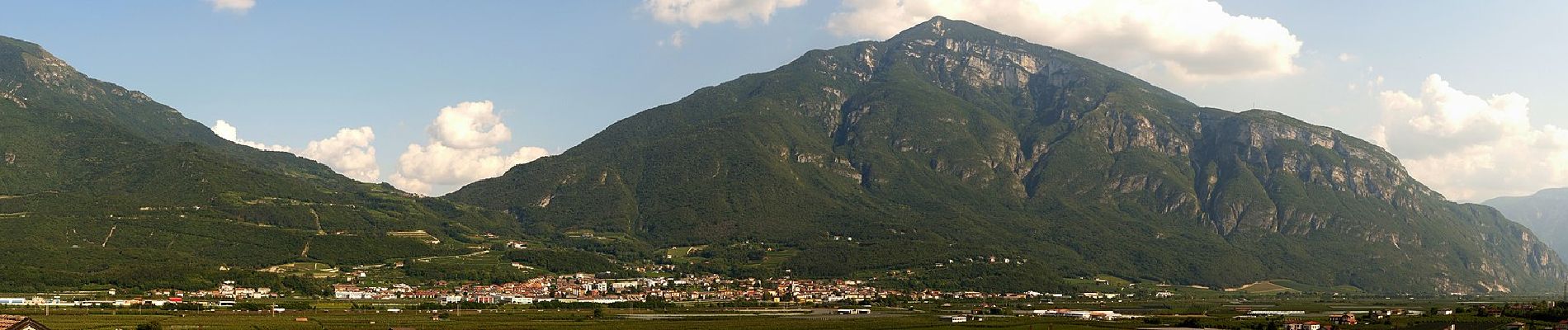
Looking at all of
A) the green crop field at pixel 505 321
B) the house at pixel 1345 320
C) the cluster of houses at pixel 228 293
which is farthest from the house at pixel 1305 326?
the cluster of houses at pixel 228 293

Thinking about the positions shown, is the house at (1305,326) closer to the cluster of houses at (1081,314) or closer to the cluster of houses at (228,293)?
the cluster of houses at (1081,314)

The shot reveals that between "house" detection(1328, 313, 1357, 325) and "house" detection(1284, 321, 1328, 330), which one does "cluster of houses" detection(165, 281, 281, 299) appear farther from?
"house" detection(1328, 313, 1357, 325)

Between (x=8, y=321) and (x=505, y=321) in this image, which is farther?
(x=505, y=321)

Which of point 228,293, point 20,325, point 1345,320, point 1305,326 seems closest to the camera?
point 20,325

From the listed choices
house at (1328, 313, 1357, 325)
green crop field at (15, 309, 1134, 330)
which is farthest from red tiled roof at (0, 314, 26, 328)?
house at (1328, 313, 1357, 325)

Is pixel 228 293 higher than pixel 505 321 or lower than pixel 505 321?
higher

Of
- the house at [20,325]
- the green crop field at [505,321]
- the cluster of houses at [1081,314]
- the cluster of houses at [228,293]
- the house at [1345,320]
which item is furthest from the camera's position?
the cluster of houses at [228,293]

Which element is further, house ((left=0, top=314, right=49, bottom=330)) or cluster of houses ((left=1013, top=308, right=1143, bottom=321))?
cluster of houses ((left=1013, top=308, right=1143, bottom=321))

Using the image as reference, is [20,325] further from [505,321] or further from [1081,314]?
[1081,314]

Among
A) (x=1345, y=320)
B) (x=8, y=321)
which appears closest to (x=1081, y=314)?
(x=1345, y=320)

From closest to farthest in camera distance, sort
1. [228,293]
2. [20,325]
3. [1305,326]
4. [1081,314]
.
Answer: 1. [20,325]
2. [1305,326]
3. [1081,314]
4. [228,293]

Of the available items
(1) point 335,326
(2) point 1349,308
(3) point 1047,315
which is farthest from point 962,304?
(1) point 335,326

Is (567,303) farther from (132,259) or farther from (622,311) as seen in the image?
(132,259)
